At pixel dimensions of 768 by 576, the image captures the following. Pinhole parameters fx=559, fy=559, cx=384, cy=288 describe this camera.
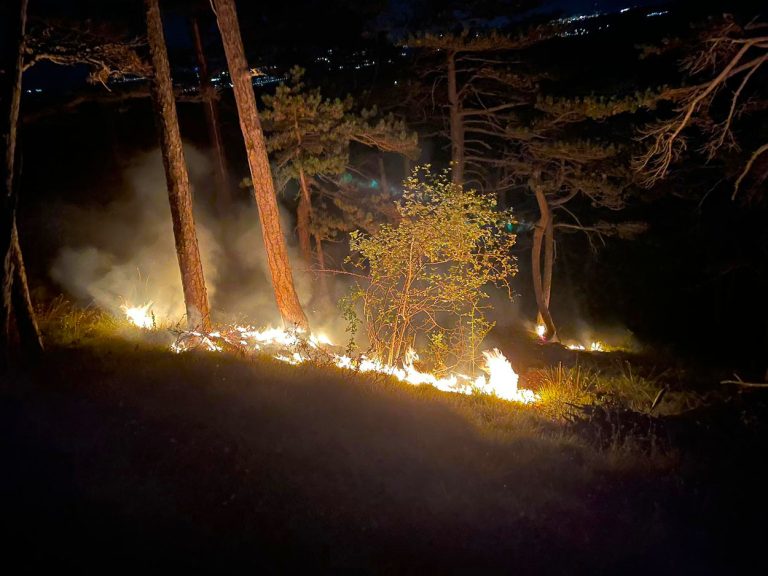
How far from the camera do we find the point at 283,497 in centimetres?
436

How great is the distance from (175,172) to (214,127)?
8101 millimetres

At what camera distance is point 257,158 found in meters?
10.7

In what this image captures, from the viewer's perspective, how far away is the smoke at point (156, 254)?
1191 cm

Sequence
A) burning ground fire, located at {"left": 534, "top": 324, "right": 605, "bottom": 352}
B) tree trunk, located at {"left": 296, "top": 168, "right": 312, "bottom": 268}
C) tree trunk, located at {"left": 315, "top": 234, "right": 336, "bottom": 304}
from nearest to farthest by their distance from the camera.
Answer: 1. tree trunk, located at {"left": 296, "top": 168, "right": 312, "bottom": 268}
2. tree trunk, located at {"left": 315, "top": 234, "right": 336, "bottom": 304}
3. burning ground fire, located at {"left": 534, "top": 324, "right": 605, "bottom": 352}

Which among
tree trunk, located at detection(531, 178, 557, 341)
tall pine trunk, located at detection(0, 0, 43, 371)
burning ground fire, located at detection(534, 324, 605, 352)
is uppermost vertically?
tall pine trunk, located at detection(0, 0, 43, 371)

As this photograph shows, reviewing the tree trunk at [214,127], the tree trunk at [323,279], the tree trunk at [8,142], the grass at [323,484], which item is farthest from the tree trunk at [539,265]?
the tree trunk at [8,142]

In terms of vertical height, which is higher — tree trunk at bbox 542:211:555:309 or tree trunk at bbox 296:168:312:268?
tree trunk at bbox 296:168:312:268

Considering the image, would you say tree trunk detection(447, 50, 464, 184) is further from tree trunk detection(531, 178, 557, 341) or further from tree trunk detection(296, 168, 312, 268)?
tree trunk detection(296, 168, 312, 268)

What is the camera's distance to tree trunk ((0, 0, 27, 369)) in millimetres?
6339

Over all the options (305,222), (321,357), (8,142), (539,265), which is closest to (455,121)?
(305,222)

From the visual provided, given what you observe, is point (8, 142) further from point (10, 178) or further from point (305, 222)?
point (305, 222)

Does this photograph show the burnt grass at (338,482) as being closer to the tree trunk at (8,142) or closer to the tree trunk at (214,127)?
the tree trunk at (8,142)

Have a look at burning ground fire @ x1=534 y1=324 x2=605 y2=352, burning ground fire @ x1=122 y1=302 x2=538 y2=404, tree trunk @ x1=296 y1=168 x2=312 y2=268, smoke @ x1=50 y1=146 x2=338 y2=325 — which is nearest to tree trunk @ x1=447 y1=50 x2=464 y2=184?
tree trunk @ x1=296 y1=168 x2=312 y2=268

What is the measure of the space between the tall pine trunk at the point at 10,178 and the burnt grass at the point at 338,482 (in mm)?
683
